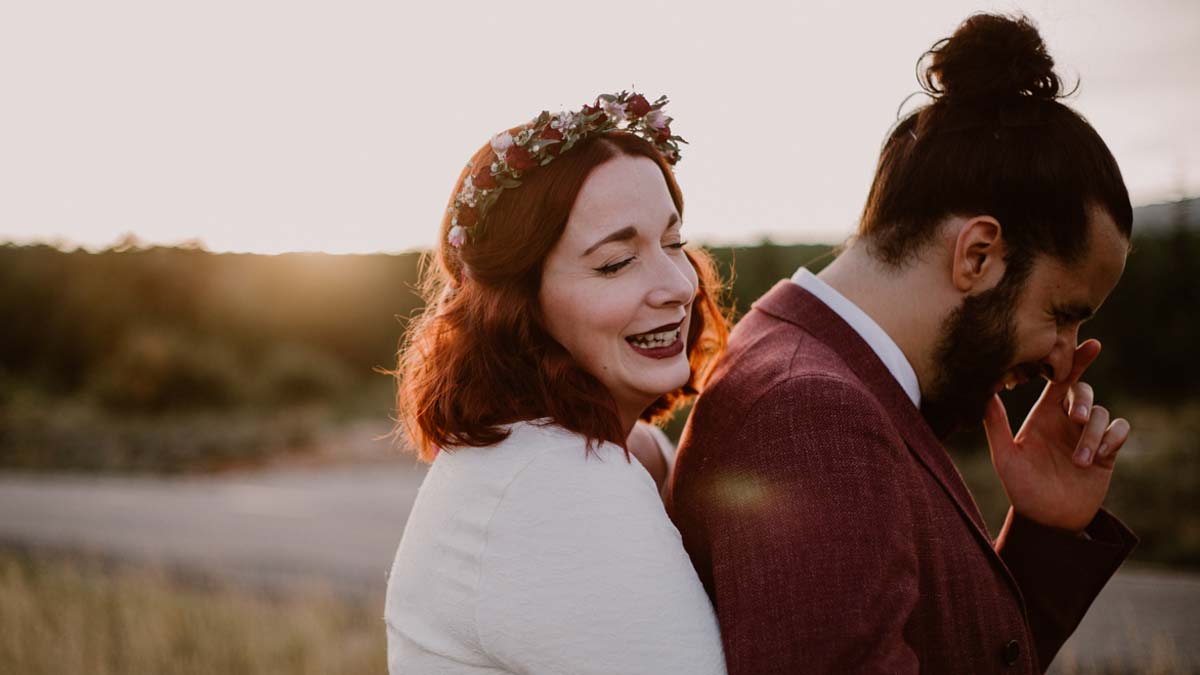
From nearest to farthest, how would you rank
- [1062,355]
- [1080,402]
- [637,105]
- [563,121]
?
[563,121] → [637,105] → [1062,355] → [1080,402]

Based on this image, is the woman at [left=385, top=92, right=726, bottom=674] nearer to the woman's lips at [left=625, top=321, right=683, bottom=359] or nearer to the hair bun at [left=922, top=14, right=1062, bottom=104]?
the woman's lips at [left=625, top=321, right=683, bottom=359]

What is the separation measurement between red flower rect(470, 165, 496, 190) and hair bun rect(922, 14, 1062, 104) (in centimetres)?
124

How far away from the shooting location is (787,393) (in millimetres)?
1875

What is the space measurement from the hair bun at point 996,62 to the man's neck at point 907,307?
508mm

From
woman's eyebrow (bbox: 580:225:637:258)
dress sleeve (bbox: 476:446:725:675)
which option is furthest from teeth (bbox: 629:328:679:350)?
dress sleeve (bbox: 476:446:725:675)

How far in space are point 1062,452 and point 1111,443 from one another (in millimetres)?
140

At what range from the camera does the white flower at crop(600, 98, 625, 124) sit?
234 cm

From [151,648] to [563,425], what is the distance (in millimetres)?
5069

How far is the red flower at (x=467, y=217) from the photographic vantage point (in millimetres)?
2279

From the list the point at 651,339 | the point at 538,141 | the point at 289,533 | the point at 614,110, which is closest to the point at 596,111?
the point at 614,110

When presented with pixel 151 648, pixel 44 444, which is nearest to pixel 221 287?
pixel 44 444

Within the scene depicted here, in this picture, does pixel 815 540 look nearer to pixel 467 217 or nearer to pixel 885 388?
pixel 885 388

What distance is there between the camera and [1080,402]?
265 centimetres

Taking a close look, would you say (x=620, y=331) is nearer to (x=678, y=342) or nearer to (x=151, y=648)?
(x=678, y=342)
